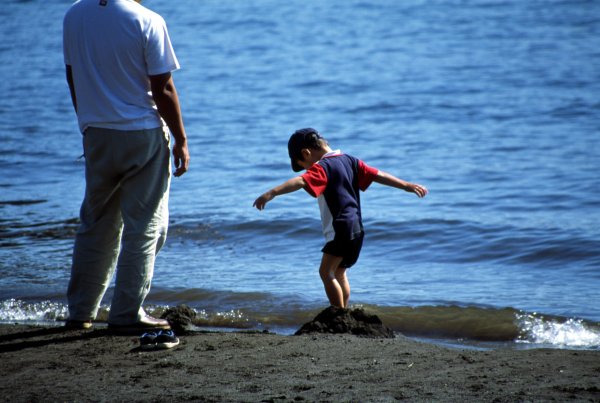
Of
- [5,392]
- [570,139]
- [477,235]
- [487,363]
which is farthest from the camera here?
[570,139]

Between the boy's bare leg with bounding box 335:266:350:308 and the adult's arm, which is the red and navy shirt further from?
the adult's arm

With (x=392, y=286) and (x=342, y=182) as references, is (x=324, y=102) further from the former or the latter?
(x=342, y=182)

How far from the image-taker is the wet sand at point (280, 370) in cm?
435

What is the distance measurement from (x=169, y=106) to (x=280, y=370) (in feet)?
5.02

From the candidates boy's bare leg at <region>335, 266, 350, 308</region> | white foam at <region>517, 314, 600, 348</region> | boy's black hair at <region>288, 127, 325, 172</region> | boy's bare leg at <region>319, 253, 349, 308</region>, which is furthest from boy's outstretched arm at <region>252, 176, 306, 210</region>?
white foam at <region>517, 314, 600, 348</region>

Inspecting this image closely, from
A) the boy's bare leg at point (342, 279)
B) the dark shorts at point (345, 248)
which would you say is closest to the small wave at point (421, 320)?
the boy's bare leg at point (342, 279)

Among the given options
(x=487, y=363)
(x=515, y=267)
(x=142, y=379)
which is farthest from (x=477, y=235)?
(x=142, y=379)

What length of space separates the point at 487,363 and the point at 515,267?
374 cm

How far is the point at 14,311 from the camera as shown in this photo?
6.95m

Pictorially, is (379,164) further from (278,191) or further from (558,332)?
(278,191)

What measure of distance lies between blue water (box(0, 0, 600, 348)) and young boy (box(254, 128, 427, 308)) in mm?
1152

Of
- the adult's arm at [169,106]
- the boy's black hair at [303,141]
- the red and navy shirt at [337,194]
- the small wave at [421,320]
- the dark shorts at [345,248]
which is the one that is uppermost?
the adult's arm at [169,106]

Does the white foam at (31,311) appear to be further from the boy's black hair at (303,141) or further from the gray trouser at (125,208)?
the boy's black hair at (303,141)

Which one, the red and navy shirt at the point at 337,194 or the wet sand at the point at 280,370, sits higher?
the red and navy shirt at the point at 337,194
